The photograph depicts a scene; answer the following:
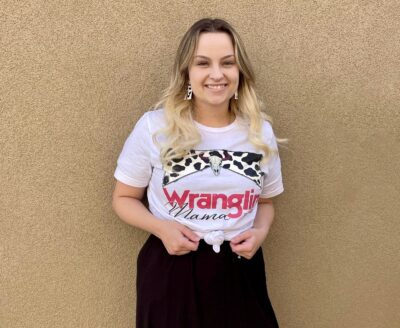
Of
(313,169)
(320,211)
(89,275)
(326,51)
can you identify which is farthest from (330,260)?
(89,275)

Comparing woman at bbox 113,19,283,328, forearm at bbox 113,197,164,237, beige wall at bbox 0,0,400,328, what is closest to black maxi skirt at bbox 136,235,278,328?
woman at bbox 113,19,283,328

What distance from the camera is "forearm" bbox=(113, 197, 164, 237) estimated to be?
173cm

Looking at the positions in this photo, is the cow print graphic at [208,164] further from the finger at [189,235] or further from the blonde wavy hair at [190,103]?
the finger at [189,235]

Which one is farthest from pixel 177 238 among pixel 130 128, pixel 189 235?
pixel 130 128

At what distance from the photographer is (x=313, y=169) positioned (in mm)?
2230

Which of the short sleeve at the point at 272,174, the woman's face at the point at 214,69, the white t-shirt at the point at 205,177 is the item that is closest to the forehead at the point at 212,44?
the woman's face at the point at 214,69

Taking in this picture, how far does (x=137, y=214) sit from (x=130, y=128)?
1.38ft

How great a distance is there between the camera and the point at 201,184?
5.40 ft

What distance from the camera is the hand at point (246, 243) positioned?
67.1 inches

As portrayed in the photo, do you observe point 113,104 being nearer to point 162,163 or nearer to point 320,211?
point 162,163

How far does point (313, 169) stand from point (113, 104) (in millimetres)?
1060

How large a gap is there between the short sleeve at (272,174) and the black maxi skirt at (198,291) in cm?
34

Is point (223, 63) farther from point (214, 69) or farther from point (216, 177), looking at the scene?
point (216, 177)

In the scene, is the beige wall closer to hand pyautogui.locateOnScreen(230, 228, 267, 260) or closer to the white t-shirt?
the white t-shirt
